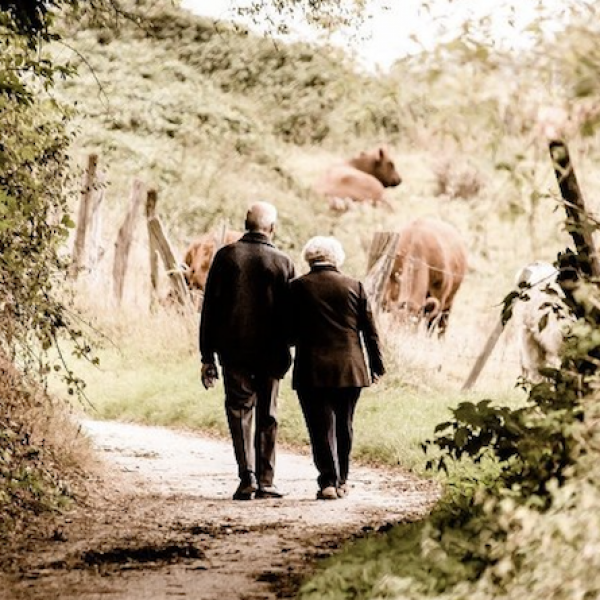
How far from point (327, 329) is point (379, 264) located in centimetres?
664

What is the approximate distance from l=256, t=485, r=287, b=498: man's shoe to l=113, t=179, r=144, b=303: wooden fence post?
12007mm

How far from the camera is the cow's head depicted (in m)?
38.0

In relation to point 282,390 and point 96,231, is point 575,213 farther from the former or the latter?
point 96,231

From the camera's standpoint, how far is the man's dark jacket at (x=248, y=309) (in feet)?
30.9

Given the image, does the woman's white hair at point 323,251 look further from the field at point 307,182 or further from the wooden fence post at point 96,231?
the wooden fence post at point 96,231

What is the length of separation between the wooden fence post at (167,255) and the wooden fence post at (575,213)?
13.5m

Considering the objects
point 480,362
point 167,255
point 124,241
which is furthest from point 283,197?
point 480,362

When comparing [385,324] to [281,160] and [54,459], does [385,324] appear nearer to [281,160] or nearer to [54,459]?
[54,459]

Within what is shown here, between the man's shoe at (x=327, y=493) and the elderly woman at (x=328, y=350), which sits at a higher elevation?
the elderly woman at (x=328, y=350)

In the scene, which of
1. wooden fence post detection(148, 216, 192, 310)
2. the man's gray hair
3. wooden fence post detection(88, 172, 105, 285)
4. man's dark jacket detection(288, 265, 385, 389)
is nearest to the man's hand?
man's dark jacket detection(288, 265, 385, 389)

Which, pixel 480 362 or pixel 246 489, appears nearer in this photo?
pixel 246 489

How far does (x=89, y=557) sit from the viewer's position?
23.6ft

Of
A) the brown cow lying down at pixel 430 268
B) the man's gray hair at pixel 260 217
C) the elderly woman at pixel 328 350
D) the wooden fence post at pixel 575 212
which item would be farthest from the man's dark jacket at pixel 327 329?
the brown cow lying down at pixel 430 268

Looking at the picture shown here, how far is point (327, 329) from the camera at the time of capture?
31.3 feet
